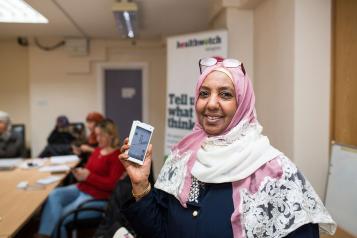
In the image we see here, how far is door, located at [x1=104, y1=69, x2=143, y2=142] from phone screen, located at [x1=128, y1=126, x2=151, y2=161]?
423cm

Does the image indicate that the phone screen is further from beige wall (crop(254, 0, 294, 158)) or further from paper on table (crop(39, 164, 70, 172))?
paper on table (crop(39, 164, 70, 172))

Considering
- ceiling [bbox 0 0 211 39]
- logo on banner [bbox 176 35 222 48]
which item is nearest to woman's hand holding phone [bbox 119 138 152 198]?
logo on banner [bbox 176 35 222 48]

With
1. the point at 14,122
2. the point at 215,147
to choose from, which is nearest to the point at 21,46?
the point at 14,122

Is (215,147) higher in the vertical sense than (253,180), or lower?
higher

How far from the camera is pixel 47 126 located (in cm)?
500

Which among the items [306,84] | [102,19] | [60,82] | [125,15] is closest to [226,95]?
[306,84]

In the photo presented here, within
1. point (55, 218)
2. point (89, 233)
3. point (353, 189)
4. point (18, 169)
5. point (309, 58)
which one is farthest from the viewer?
point (18, 169)

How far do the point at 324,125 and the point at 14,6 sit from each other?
2.85 m

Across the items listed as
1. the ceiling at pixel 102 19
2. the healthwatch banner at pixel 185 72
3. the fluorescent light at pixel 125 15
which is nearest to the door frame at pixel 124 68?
the ceiling at pixel 102 19

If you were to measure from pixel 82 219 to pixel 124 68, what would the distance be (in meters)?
3.21

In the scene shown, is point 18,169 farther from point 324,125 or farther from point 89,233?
point 324,125

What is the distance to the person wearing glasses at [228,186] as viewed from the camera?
0.97m

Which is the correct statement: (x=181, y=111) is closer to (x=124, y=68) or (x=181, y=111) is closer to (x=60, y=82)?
(x=124, y=68)

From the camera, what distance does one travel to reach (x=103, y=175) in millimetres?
2861
